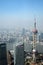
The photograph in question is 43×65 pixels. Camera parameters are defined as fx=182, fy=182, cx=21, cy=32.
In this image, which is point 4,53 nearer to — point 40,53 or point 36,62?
point 36,62

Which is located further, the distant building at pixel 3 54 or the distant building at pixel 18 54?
the distant building at pixel 18 54

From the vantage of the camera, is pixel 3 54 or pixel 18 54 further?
pixel 18 54

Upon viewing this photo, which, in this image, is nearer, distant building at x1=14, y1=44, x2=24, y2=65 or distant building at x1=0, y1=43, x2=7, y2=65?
distant building at x1=0, y1=43, x2=7, y2=65

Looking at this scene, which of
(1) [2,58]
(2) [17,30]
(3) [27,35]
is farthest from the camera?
(3) [27,35]

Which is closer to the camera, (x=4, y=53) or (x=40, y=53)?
(x=4, y=53)

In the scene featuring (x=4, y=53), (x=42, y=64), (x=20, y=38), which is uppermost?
(x=20, y=38)

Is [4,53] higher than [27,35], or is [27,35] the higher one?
[27,35]

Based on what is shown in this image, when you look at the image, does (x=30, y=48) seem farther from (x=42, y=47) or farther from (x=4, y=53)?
(x=4, y=53)

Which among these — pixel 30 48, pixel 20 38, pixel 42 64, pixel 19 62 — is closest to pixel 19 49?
pixel 19 62

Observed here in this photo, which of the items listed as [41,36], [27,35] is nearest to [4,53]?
[27,35]

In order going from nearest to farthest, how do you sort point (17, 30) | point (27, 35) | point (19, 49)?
point (19, 49) → point (17, 30) → point (27, 35)
